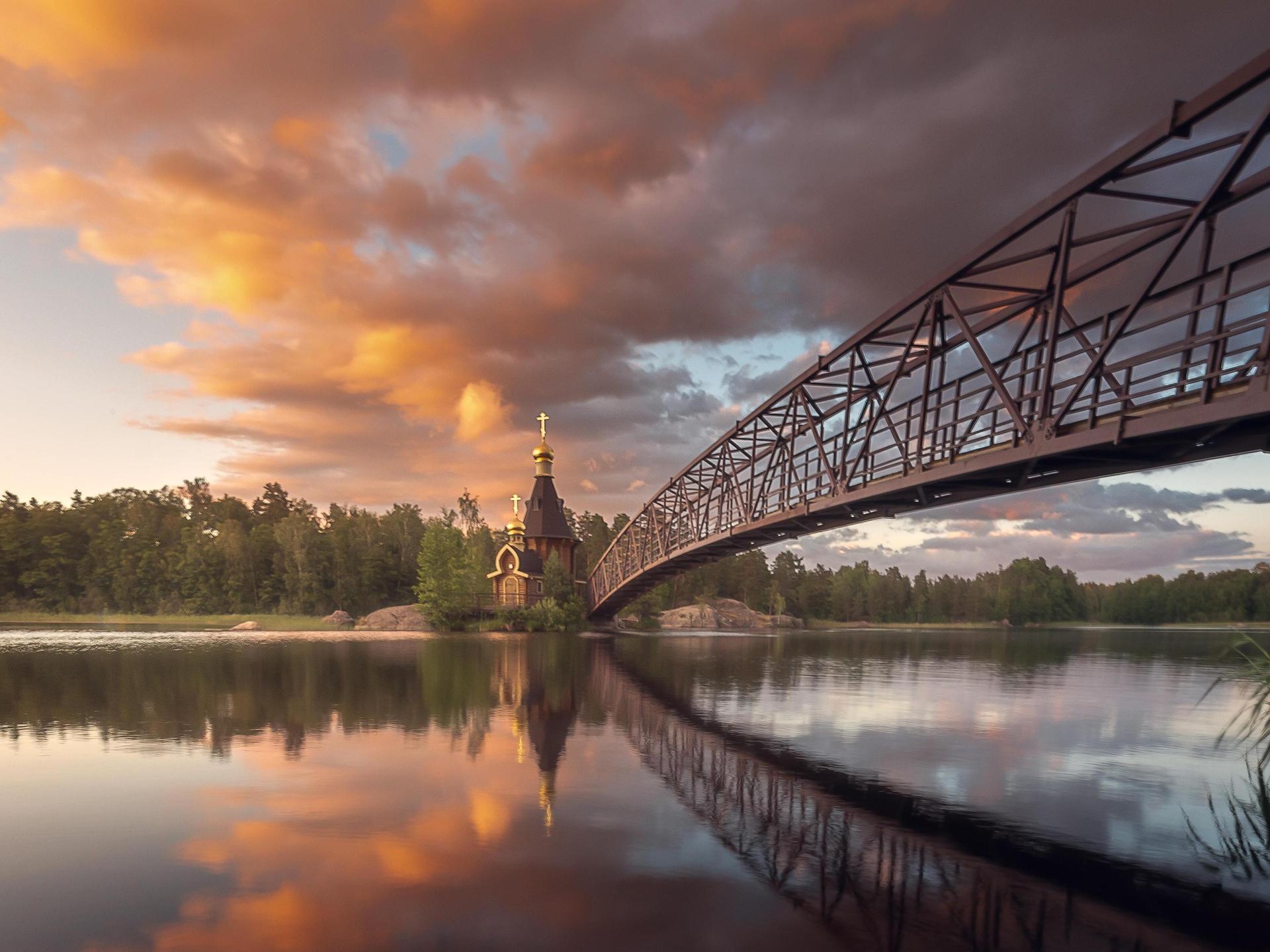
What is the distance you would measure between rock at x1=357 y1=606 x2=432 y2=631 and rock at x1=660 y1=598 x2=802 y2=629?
3697 centimetres

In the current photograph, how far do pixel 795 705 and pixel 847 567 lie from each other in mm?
161294

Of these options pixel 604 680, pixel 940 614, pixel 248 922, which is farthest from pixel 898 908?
pixel 940 614

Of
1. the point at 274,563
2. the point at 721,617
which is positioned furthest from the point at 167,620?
the point at 721,617

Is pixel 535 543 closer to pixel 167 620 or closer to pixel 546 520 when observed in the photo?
pixel 546 520

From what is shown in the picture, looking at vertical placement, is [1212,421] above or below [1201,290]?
below

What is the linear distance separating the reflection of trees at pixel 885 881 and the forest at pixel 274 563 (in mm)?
60886

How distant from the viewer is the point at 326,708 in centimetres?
2347

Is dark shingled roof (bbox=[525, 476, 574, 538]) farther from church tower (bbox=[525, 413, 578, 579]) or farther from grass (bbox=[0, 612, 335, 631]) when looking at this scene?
grass (bbox=[0, 612, 335, 631])

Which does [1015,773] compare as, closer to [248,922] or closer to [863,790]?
[863,790]

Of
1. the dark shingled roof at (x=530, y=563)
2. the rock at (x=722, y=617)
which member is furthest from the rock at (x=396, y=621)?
the rock at (x=722, y=617)

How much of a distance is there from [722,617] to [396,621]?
53.6 metres

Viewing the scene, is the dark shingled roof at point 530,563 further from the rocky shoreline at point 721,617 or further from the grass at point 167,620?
the rocky shoreline at point 721,617

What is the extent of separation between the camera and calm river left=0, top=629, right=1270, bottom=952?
8.72m

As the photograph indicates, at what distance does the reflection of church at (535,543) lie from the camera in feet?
254
